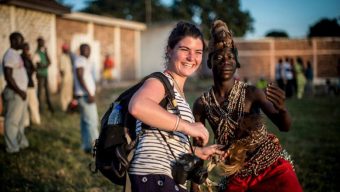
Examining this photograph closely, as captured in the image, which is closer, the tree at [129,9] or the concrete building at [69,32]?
the concrete building at [69,32]

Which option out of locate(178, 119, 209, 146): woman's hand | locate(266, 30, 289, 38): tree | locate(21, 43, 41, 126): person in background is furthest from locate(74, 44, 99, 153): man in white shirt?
locate(266, 30, 289, 38): tree

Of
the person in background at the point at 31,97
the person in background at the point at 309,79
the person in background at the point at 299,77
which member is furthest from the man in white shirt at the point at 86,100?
the person in background at the point at 309,79

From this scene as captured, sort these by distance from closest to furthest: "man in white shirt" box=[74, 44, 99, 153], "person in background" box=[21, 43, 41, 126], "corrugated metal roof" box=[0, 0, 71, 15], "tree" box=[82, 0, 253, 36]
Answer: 1. "man in white shirt" box=[74, 44, 99, 153]
2. "person in background" box=[21, 43, 41, 126]
3. "corrugated metal roof" box=[0, 0, 71, 15]
4. "tree" box=[82, 0, 253, 36]

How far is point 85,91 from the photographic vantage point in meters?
7.21

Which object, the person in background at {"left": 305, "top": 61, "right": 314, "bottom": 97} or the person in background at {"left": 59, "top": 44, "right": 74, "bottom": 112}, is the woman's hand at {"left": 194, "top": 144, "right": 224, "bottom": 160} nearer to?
the person in background at {"left": 59, "top": 44, "right": 74, "bottom": 112}

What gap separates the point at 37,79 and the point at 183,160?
9.46m

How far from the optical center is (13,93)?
691 cm

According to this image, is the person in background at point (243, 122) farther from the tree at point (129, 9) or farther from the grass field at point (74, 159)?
the tree at point (129, 9)

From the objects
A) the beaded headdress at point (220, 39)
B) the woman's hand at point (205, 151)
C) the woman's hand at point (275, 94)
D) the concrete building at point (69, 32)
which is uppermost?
the concrete building at point (69, 32)

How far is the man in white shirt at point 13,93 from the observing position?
682 cm

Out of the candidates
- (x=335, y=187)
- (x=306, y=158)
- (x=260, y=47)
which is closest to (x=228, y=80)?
(x=335, y=187)

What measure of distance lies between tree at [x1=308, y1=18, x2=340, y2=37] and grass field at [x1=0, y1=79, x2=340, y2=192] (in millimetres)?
31847

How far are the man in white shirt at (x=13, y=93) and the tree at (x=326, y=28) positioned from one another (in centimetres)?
3833

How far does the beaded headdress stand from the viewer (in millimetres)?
3170
